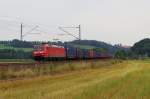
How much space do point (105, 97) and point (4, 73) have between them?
56.9ft

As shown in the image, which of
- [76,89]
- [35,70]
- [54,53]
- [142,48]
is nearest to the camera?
[76,89]

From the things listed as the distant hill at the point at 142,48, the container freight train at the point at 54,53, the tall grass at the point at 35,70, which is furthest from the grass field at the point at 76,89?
the distant hill at the point at 142,48

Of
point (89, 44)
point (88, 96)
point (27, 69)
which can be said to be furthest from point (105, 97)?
point (89, 44)

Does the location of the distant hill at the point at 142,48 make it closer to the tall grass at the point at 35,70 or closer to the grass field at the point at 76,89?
the tall grass at the point at 35,70

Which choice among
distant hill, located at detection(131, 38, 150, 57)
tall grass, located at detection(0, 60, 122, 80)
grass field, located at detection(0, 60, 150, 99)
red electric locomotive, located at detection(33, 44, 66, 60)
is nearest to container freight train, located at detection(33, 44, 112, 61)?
red electric locomotive, located at detection(33, 44, 66, 60)

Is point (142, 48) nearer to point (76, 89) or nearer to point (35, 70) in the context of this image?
point (35, 70)

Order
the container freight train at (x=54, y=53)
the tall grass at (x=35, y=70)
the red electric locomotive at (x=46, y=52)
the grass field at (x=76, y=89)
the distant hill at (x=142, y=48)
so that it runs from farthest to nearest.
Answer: the distant hill at (x=142, y=48)
the container freight train at (x=54, y=53)
the red electric locomotive at (x=46, y=52)
the tall grass at (x=35, y=70)
the grass field at (x=76, y=89)

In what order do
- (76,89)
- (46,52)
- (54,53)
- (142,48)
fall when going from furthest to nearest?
(142,48)
(54,53)
(46,52)
(76,89)

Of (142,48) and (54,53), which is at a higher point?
(142,48)

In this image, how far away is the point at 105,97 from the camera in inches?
758

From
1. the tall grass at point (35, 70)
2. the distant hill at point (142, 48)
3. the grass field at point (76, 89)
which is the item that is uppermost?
the distant hill at point (142, 48)

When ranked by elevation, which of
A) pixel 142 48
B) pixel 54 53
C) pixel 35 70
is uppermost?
pixel 142 48

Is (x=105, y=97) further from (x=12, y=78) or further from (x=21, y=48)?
(x=21, y=48)

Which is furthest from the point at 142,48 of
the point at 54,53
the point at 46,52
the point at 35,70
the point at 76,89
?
the point at 76,89
